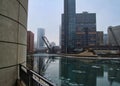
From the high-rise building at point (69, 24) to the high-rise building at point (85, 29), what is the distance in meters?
4.42

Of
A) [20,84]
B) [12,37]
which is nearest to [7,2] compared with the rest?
[12,37]

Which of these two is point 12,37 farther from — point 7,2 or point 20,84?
point 20,84

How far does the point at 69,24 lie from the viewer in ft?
390

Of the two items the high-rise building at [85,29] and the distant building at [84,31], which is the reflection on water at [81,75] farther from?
the high-rise building at [85,29]

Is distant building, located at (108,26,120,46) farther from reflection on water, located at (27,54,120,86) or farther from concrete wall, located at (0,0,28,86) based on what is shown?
concrete wall, located at (0,0,28,86)

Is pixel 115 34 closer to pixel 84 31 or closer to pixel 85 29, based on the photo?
pixel 84 31

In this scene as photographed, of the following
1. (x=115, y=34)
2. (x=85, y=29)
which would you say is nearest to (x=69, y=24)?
(x=85, y=29)

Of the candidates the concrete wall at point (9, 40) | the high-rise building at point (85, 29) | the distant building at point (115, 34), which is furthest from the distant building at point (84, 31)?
the concrete wall at point (9, 40)

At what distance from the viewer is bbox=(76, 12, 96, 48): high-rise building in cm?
11606

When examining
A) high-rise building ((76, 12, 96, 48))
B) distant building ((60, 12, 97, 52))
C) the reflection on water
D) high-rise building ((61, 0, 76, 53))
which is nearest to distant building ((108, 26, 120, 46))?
distant building ((60, 12, 97, 52))

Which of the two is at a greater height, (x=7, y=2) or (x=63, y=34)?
(x=63, y=34)

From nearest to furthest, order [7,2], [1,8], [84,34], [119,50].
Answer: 1. [1,8]
2. [7,2]
3. [119,50]
4. [84,34]

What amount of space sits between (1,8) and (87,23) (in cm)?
12082

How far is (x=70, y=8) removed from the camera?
4675 inches
